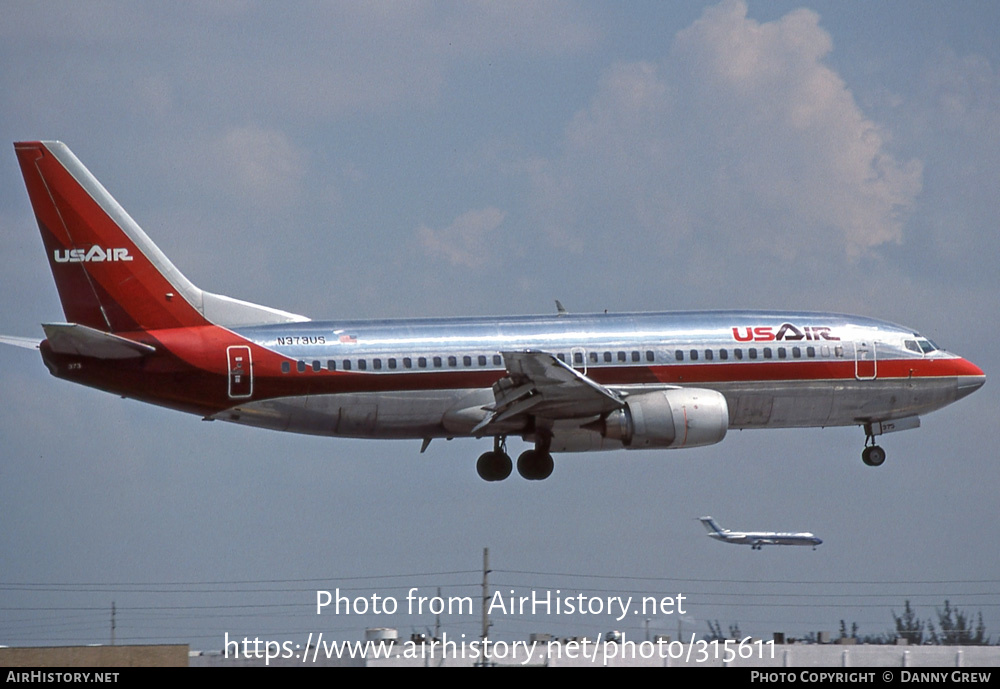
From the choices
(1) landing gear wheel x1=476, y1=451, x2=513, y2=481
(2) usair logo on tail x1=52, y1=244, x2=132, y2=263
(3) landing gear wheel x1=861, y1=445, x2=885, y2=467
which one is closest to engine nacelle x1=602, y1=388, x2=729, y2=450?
(1) landing gear wheel x1=476, y1=451, x2=513, y2=481

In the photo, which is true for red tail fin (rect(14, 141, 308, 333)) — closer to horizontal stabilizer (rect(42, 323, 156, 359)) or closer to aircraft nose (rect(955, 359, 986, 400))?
horizontal stabilizer (rect(42, 323, 156, 359))

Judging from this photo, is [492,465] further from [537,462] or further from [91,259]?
[91,259]

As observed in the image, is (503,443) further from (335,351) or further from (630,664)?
(630,664)

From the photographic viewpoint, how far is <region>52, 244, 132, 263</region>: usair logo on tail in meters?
53.4

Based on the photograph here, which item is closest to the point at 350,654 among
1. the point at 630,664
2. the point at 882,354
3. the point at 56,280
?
the point at 630,664

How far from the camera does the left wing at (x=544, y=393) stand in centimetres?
5031

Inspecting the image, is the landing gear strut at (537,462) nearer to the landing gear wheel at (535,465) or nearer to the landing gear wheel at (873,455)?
the landing gear wheel at (535,465)

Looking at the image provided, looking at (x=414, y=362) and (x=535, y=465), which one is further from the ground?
(x=414, y=362)

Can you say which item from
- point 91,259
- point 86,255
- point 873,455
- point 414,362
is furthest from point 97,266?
point 873,455

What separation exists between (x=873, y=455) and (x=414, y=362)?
689 inches

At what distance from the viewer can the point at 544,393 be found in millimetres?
52094

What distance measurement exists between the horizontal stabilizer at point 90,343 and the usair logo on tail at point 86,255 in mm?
2978

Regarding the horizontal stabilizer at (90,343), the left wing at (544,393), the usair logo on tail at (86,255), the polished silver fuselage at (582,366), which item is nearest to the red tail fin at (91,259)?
the usair logo on tail at (86,255)
